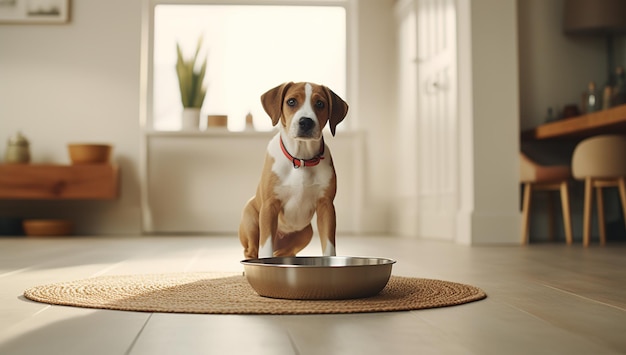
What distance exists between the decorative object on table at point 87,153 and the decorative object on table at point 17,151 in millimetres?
358

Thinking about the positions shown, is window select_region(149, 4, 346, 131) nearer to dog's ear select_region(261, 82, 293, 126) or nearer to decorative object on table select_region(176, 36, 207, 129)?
decorative object on table select_region(176, 36, 207, 129)

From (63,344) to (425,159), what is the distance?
4043 millimetres

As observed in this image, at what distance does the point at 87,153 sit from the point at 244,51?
1.67 metres

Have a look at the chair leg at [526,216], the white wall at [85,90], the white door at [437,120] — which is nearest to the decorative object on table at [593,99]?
the chair leg at [526,216]

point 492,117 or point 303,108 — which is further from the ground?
point 492,117

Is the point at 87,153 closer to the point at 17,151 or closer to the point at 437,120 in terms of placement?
the point at 17,151

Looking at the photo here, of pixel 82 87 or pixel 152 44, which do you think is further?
pixel 152 44

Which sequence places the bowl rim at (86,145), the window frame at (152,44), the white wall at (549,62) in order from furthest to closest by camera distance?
1. the window frame at (152,44)
2. the bowl rim at (86,145)
3. the white wall at (549,62)

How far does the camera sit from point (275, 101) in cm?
188

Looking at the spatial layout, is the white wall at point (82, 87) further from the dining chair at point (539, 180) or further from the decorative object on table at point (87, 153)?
the dining chair at point (539, 180)

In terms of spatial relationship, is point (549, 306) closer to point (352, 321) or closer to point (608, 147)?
point (352, 321)

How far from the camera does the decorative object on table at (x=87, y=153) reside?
514 centimetres

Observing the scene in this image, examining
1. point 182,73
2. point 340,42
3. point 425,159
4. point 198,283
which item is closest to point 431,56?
point 425,159

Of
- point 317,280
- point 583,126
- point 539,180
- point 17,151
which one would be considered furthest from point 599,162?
point 17,151
